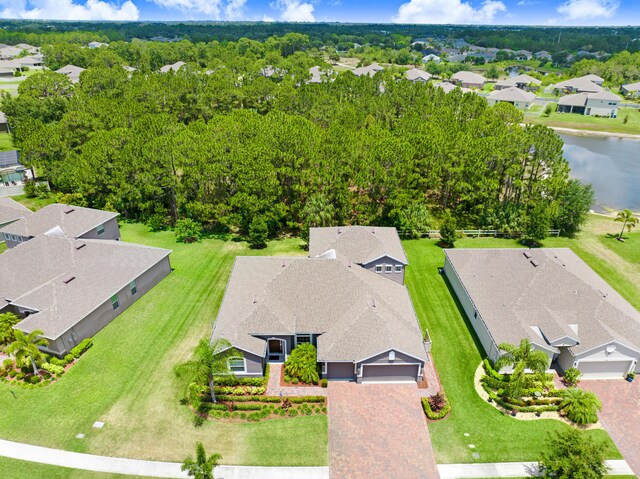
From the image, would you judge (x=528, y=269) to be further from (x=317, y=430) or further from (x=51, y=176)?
(x=51, y=176)

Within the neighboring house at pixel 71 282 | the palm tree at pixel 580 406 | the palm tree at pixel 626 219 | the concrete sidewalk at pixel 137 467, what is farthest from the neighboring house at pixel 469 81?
the concrete sidewalk at pixel 137 467

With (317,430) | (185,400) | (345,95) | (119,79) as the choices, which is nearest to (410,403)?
(317,430)

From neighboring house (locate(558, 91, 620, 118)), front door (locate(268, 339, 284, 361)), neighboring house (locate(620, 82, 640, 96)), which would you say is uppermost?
neighboring house (locate(620, 82, 640, 96))

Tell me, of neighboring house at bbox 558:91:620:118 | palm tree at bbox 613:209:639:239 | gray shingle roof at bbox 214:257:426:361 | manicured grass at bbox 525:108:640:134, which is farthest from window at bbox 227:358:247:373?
neighboring house at bbox 558:91:620:118

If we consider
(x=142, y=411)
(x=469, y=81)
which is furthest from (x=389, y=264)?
(x=469, y=81)

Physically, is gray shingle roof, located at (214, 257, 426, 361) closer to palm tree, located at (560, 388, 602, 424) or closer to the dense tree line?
palm tree, located at (560, 388, 602, 424)
